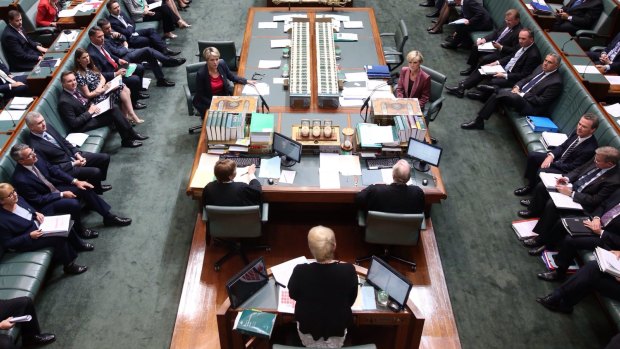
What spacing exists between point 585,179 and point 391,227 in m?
2.27

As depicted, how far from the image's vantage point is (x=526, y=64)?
721 centimetres

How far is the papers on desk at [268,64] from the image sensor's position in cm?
692

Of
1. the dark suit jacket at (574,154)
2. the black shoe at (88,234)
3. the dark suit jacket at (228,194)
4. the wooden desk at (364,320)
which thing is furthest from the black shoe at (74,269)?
the dark suit jacket at (574,154)

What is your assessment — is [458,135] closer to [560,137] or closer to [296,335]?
[560,137]

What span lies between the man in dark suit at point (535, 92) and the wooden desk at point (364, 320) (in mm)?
4025

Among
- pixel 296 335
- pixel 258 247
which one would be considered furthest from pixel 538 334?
pixel 258 247

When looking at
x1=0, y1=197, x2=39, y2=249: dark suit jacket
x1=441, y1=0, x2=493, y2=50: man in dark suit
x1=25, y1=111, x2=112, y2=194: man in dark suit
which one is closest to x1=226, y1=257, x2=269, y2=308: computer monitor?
x1=0, y1=197, x2=39, y2=249: dark suit jacket

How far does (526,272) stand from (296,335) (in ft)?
9.11

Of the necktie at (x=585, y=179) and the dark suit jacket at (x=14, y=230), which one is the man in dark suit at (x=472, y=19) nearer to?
the necktie at (x=585, y=179)

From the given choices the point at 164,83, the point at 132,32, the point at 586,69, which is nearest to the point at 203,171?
the point at 164,83

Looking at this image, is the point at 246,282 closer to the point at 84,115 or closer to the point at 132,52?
the point at 84,115

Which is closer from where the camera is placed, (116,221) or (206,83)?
(116,221)

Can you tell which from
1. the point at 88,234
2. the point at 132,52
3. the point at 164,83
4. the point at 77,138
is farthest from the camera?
the point at 164,83

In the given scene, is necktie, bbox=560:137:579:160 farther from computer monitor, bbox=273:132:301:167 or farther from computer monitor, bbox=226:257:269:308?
computer monitor, bbox=226:257:269:308
